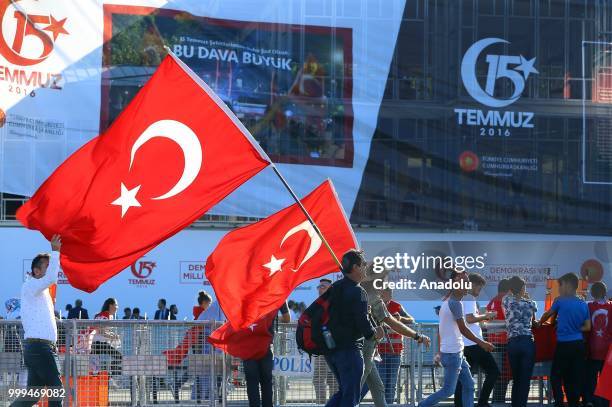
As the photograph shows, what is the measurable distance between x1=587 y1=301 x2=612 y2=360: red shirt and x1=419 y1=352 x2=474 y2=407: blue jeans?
2.28 meters

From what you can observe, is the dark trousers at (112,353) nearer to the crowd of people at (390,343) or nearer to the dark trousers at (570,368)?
the crowd of people at (390,343)

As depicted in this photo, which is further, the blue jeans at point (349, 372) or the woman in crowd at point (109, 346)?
the woman in crowd at point (109, 346)

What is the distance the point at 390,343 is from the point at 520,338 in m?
2.04

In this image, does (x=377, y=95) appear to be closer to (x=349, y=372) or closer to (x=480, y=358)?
(x=480, y=358)

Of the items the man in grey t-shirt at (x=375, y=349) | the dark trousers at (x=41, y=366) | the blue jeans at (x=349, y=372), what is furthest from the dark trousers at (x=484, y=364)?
the dark trousers at (x=41, y=366)

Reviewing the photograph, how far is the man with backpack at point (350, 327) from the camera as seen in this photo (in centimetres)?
880

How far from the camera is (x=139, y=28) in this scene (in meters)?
25.1

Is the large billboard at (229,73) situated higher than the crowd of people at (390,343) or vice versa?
the large billboard at (229,73)

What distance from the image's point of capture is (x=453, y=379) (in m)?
10.8

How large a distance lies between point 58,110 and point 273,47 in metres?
5.11

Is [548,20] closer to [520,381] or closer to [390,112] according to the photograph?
[390,112]

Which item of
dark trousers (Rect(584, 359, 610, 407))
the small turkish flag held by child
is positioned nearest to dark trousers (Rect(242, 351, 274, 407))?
the small turkish flag held by child

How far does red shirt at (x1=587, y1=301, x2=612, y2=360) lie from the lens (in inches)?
500

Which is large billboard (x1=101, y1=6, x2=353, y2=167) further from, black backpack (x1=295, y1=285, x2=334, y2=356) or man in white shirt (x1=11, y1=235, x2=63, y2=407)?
black backpack (x1=295, y1=285, x2=334, y2=356)
